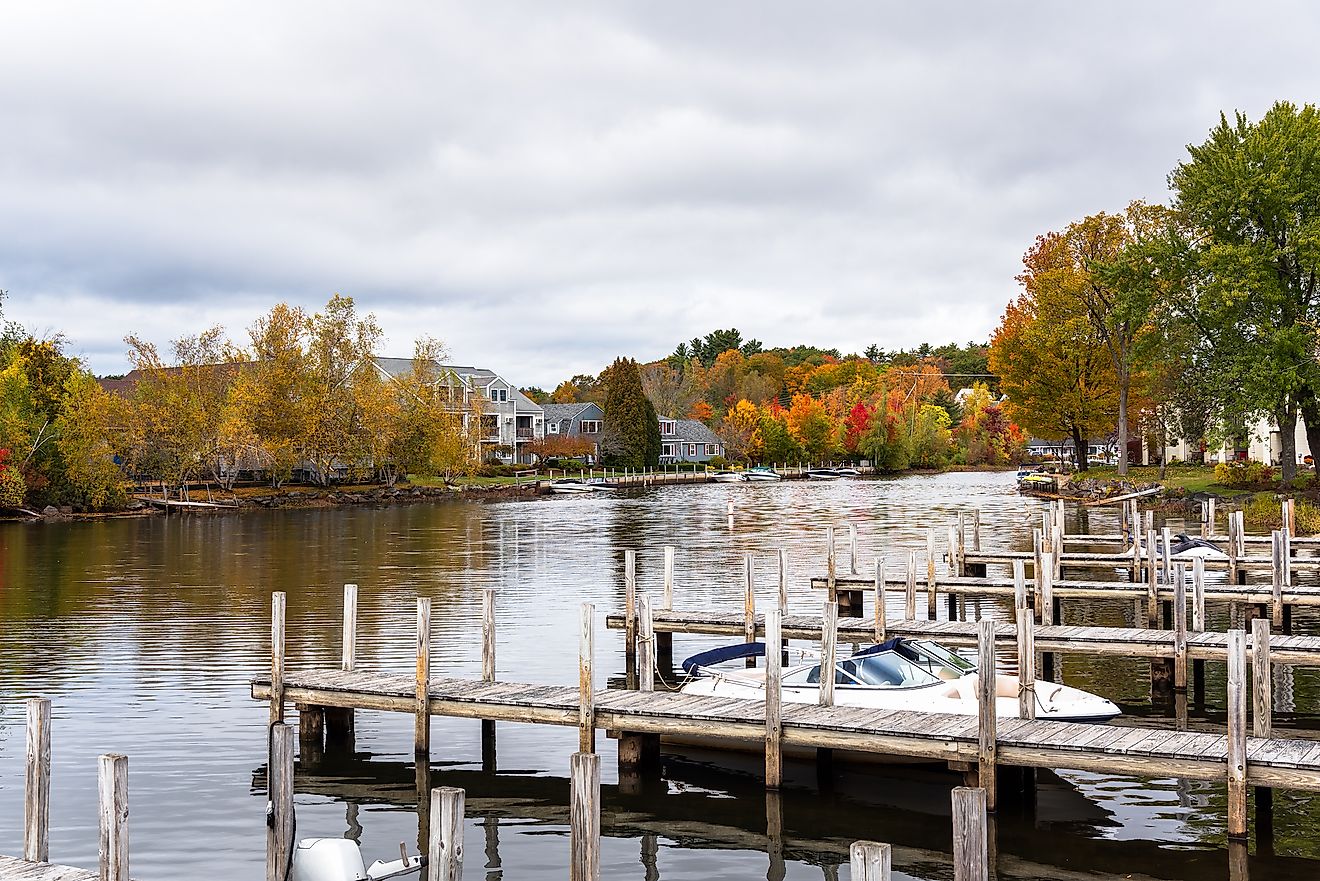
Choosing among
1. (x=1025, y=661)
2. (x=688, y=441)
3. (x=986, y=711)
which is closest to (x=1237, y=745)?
(x=986, y=711)

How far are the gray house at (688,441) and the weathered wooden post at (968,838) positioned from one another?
156 m

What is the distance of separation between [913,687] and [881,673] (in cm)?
53

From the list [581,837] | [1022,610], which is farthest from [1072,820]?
[581,837]

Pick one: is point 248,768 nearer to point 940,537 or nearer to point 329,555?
point 329,555

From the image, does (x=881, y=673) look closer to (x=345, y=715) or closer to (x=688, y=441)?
(x=345, y=715)

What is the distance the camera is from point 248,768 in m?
18.5

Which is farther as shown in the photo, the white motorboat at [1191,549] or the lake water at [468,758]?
the white motorboat at [1191,549]

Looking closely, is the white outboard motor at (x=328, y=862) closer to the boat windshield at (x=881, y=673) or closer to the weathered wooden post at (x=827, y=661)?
the weathered wooden post at (x=827, y=661)

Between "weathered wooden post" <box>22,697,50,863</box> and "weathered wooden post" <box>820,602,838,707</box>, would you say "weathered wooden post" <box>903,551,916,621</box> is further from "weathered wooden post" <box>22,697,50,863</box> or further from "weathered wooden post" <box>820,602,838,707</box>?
"weathered wooden post" <box>22,697,50,863</box>

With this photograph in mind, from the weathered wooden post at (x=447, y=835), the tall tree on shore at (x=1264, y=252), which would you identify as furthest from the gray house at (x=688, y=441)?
the weathered wooden post at (x=447, y=835)

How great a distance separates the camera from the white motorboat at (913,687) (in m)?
17.9

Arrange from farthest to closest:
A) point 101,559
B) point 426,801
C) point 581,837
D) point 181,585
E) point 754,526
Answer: point 754,526 → point 101,559 → point 181,585 → point 426,801 → point 581,837

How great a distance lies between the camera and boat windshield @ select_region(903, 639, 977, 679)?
61.1ft

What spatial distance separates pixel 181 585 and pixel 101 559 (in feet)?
38.2
